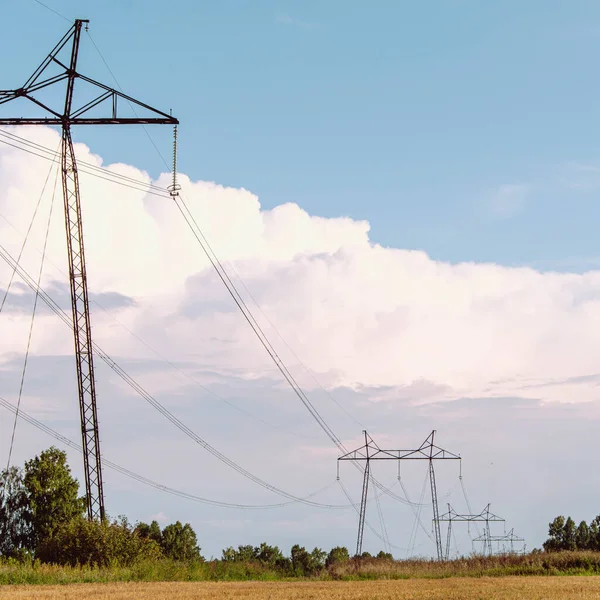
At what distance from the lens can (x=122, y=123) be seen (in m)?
57.0

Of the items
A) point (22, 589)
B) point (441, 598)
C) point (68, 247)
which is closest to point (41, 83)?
point (68, 247)

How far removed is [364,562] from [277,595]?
127 ft

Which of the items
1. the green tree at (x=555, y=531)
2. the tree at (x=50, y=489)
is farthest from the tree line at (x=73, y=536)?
the green tree at (x=555, y=531)

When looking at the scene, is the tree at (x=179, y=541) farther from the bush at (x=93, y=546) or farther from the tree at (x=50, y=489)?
the bush at (x=93, y=546)

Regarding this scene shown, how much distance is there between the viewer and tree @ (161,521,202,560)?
161500 mm

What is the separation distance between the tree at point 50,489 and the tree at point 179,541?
47769 mm

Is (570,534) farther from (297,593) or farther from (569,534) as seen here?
(297,593)

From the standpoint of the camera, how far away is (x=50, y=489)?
115188mm

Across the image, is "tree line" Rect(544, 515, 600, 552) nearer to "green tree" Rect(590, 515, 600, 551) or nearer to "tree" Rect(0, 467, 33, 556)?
"green tree" Rect(590, 515, 600, 551)

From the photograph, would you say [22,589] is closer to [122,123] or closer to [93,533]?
[93,533]

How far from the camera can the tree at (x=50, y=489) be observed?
115m

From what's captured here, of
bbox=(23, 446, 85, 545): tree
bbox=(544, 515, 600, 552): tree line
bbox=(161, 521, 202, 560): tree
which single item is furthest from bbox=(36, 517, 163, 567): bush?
bbox=(544, 515, 600, 552): tree line

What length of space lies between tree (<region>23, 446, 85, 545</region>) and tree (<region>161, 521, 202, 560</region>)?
4777cm

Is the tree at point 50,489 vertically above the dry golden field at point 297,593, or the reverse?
the tree at point 50,489
